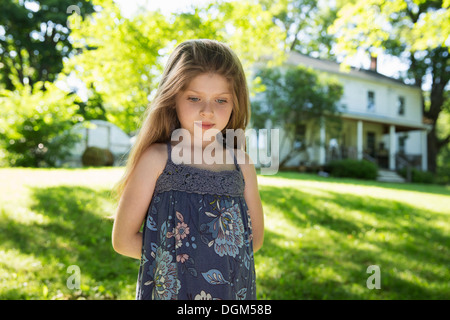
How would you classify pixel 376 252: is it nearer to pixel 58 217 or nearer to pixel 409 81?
pixel 58 217

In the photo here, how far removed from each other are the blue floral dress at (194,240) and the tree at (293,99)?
14553 millimetres

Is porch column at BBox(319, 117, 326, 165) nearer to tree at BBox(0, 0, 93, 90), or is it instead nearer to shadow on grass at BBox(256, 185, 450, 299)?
shadow on grass at BBox(256, 185, 450, 299)

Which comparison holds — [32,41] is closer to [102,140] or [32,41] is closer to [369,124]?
[102,140]

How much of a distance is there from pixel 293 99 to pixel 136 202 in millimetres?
15551

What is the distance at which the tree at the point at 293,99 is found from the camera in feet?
53.4

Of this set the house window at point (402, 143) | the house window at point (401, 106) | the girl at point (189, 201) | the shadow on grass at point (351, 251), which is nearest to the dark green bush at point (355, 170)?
the shadow on grass at point (351, 251)

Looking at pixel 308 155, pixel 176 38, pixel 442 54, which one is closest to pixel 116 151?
pixel 308 155

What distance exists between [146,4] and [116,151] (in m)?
11.7

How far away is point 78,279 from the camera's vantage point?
3270 millimetres

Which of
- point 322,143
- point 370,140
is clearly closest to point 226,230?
point 322,143

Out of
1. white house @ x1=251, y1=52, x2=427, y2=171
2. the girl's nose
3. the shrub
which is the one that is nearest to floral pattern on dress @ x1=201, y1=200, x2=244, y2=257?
the girl's nose

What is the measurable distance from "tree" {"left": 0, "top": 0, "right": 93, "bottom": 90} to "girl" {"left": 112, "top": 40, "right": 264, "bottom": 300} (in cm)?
2223

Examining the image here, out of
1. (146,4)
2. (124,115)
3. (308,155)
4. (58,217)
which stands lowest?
(58,217)

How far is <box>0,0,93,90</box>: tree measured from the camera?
875 inches
